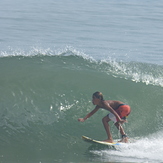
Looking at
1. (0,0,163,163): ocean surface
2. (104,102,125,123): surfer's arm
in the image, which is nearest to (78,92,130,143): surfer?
(104,102,125,123): surfer's arm

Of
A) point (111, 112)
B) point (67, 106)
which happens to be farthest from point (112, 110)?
point (67, 106)

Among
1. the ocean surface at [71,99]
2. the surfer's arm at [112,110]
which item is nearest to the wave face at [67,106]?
A: the ocean surface at [71,99]

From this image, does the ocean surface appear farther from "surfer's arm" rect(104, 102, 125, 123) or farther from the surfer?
"surfer's arm" rect(104, 102, 125, 123)

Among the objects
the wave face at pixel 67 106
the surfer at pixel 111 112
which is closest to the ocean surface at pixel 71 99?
the wave face at pixel 67 106

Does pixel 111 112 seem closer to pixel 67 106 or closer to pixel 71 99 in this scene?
pixel 67 106

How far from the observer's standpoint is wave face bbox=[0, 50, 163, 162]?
25.7ft

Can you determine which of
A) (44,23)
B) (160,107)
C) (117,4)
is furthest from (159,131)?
(117,4)

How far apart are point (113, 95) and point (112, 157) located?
337 cm

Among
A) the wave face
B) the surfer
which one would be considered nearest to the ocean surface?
the wave face

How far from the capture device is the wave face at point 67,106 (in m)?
7.84

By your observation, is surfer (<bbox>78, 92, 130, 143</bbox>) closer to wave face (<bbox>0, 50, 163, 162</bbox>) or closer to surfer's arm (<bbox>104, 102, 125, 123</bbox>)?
surfer's arm (<bbox>104, 102, 125, 123</bbox>)

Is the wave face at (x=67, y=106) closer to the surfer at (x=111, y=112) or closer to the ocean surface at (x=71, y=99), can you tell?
the ocean surface at (x=71, y=99)

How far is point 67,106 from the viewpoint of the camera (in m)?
9.70

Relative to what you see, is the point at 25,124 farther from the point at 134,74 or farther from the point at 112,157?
the point at 134,74
